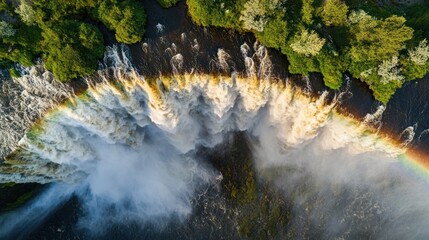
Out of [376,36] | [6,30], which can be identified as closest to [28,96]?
[6,30]

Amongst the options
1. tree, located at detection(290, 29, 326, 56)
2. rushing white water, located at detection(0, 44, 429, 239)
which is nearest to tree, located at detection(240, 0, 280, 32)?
rushing white water, located at detection(0, 44, 429, 239)

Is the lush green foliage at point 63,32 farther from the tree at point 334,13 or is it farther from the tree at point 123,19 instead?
the tree at point 334,13

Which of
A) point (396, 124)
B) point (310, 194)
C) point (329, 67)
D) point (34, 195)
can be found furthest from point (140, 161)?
point (396, 124)

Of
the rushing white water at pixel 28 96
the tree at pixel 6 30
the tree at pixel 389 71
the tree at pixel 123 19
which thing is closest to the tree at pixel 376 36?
the tree at pixel 389 71

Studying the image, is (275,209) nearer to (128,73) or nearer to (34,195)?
(128,73)

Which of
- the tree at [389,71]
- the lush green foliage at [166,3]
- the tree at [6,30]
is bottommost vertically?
the tree at [389,71]

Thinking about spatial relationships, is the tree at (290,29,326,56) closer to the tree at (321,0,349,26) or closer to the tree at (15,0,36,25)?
the tree at (321,0,349,26)
